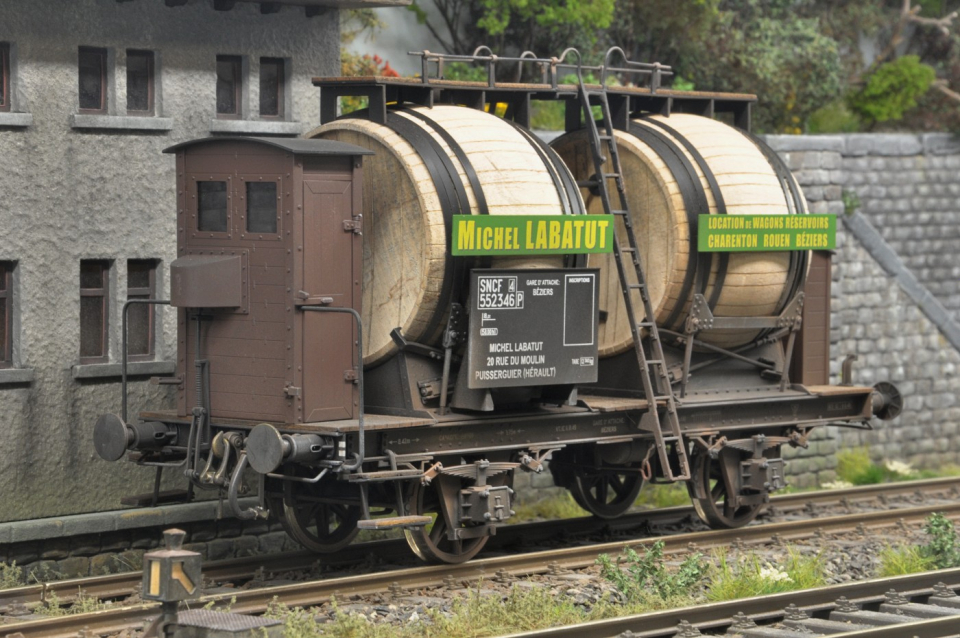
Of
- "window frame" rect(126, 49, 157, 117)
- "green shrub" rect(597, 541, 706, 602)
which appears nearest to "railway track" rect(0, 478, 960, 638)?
"green shrub" rect(597, 541, 706, 602)

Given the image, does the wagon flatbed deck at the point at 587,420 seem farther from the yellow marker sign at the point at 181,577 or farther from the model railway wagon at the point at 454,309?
the yellow marker sign at the point at 181,577

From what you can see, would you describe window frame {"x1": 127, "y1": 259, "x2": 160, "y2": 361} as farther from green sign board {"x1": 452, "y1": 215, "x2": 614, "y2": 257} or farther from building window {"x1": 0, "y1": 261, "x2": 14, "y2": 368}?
green sign board {"x1": 452, "y1": 215, "x2": 614, "y2": 257}

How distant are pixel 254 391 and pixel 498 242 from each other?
2.19m

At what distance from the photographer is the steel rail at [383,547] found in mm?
11586

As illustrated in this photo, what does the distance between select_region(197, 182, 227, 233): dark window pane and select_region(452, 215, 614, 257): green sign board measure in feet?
5.87

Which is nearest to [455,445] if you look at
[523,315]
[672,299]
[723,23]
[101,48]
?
[523,315]

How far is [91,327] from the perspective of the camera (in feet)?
44.6

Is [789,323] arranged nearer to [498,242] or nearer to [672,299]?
[672,299]

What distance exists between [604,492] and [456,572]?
361cm

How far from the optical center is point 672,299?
14.2m

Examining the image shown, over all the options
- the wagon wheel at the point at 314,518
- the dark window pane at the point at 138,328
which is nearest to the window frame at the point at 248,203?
the wagon wheel at the point at 314,518

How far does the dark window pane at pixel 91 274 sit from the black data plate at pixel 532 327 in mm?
3548

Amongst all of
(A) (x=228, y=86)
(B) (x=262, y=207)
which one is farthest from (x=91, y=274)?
(B) (x=262, y=207)

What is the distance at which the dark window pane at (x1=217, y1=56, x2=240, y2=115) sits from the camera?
1441 cm
